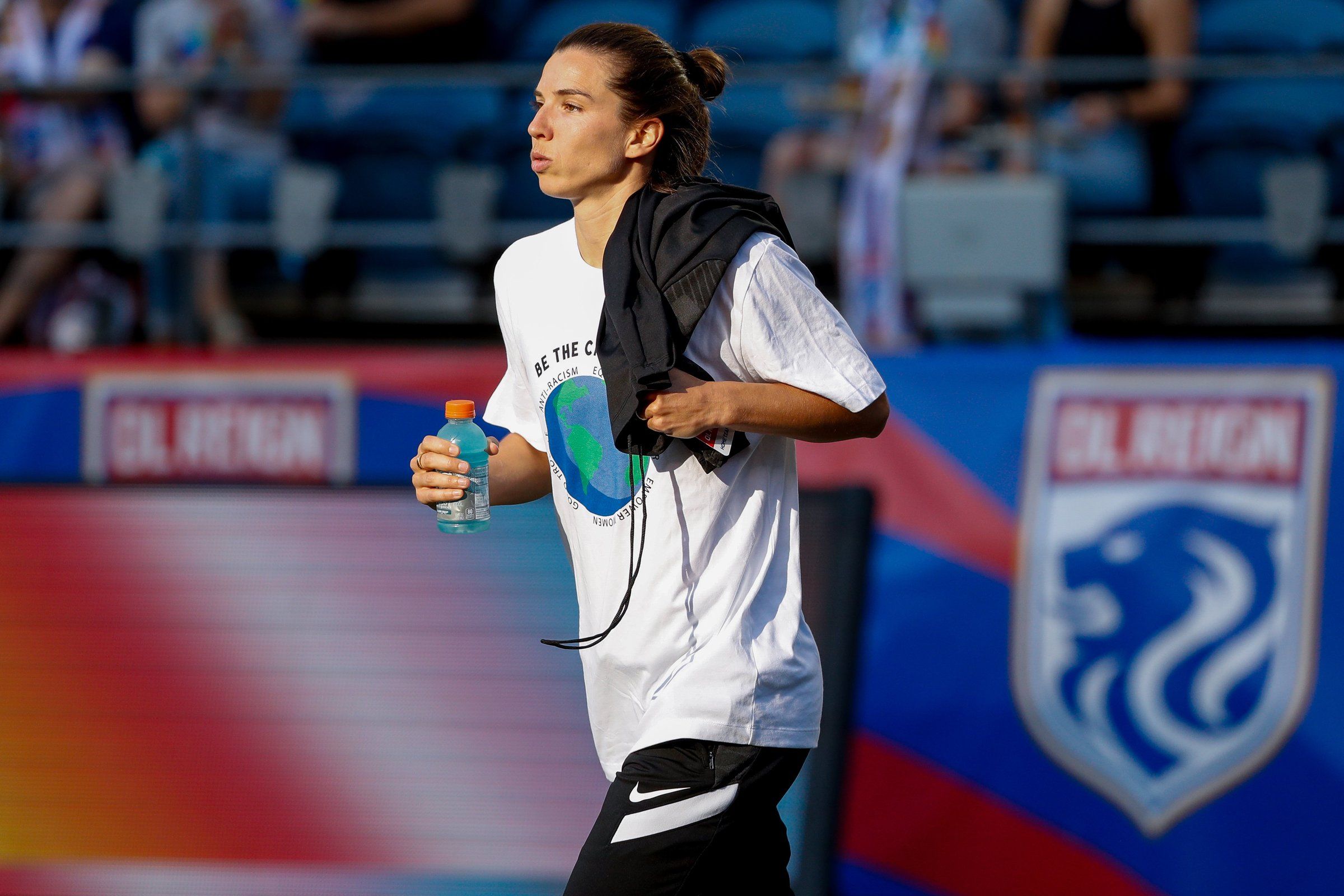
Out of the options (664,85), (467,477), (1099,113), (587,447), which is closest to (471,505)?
(467,477)

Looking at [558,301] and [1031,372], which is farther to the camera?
[1031,372]

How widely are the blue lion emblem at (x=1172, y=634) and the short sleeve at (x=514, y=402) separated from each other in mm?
2872

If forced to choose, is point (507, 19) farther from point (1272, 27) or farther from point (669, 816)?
point (669, 816)

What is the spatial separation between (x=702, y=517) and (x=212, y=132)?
4.33 meters

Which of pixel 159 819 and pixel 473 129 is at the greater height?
pixel 473 129

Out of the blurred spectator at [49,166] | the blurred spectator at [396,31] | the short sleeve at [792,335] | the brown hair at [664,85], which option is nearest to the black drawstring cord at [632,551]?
the short sleeve at [792,335]

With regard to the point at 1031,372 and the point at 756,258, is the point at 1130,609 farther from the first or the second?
the point at 756,258

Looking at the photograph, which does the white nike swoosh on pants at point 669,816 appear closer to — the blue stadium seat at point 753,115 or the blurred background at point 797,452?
the blurred background at point 797,452

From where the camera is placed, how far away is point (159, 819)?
4.16m

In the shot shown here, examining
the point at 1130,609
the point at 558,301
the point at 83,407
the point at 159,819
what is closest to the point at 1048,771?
the point at 1130,609

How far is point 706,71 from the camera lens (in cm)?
261

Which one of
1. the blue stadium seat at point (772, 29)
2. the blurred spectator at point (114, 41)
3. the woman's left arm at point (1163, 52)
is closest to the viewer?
the woman's left arm at point (1163, 52)

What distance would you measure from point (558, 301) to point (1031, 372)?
2988mm

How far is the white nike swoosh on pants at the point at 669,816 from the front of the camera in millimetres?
2467
